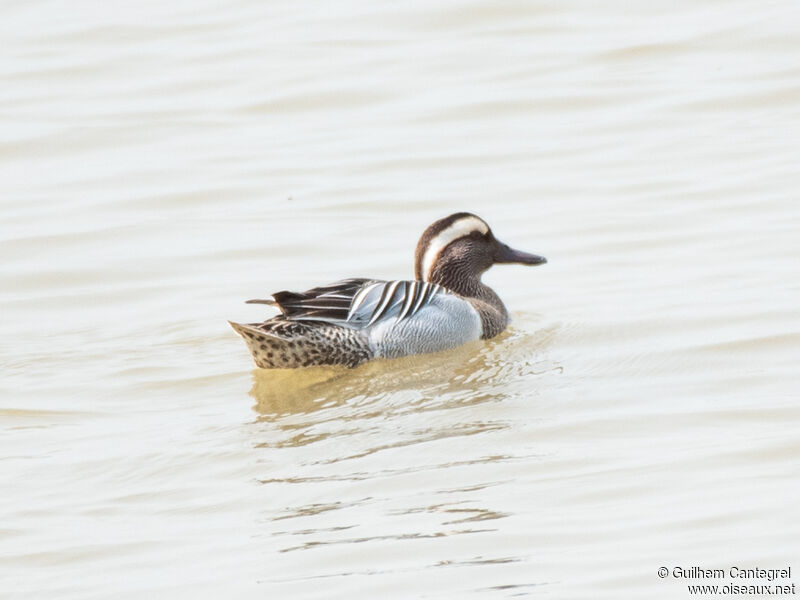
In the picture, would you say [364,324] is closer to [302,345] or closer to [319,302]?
[319,302]

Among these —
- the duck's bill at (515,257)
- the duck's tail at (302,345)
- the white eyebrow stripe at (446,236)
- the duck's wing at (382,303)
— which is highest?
the white eyebrow stripe at (446,236)

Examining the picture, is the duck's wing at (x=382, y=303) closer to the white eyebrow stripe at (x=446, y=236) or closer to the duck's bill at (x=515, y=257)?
the white eyebrow stripe at (x=446, y=236)

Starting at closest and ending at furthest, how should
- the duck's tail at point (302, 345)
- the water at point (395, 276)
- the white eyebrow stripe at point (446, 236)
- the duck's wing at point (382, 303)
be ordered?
1. the water at point (395, 276)
2. the duck's tail at point (302, 345)
3. the duck's wing at point (382, 303)
4. the white eyebrow stripe at point (446, 236)

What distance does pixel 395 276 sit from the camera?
10547 mm

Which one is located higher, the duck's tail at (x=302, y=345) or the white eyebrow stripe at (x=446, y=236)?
the white eyebrow stripe at (x=446, y=236)

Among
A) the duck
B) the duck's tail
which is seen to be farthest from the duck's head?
the duck's tail

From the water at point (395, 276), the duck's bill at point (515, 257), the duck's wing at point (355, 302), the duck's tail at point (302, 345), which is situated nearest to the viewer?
the water at point (395, 276)

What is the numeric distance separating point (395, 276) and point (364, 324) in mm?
1714

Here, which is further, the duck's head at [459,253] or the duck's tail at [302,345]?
the duck's head at [459,253]

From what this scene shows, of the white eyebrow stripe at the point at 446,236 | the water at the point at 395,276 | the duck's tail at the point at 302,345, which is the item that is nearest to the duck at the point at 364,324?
the duck's tail at the point at 302,345

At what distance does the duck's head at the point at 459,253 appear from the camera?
9.83 metres

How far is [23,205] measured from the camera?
12453 millimetres

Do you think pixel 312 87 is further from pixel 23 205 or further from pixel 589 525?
pixel 589 525

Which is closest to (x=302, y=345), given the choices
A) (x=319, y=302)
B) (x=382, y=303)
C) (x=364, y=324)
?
(x=319, y=302)
